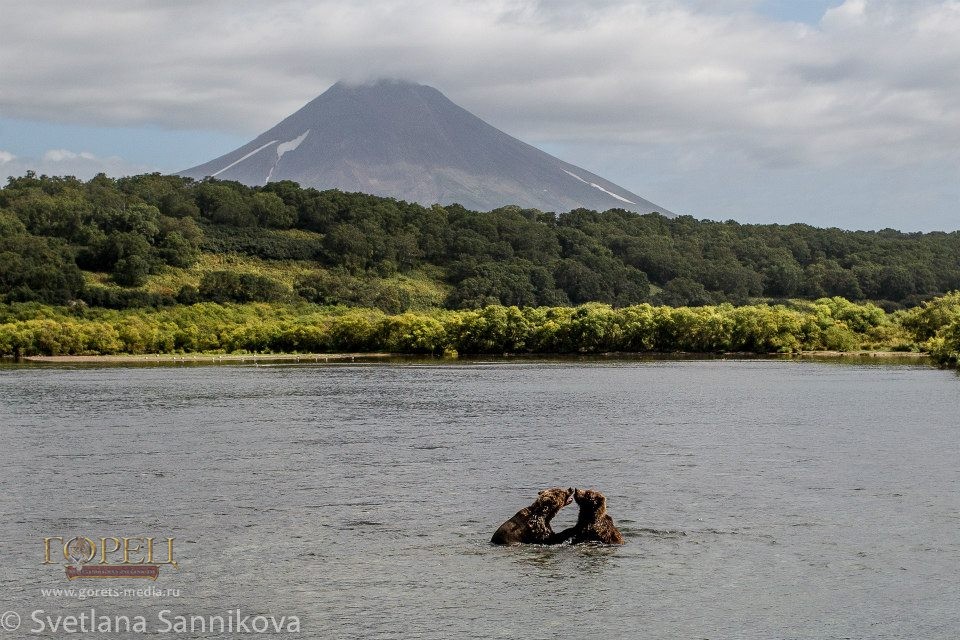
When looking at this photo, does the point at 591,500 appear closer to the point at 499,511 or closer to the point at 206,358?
the point at 499,511

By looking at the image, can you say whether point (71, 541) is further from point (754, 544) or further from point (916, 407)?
point (916, 407)

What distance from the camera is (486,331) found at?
135000 mm

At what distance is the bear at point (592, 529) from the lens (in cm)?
2548

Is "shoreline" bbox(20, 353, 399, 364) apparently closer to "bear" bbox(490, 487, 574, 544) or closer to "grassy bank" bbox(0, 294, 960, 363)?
"grassy bank" bbox(0, 294, 960, 363)

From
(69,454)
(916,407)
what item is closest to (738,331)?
(916,407)

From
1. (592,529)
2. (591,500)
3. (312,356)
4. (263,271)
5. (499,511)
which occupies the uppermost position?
(263,271)

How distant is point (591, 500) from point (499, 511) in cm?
554

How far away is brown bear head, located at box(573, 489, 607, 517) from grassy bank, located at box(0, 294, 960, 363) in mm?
105952

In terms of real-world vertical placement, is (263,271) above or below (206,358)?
above

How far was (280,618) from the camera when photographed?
20.7 metres

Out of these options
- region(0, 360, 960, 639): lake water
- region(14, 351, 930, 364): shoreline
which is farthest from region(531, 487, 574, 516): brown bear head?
region(14, 351, 930, 364): shoreline

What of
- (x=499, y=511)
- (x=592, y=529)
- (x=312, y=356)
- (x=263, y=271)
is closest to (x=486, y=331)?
(x=312, y=356)

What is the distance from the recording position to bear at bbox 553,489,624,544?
25.5 metres

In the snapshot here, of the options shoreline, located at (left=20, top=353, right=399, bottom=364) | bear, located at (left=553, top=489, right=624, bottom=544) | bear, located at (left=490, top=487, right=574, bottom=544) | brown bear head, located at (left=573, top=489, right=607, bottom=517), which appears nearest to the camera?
brown bear head, located at (left=573, top=489, right=607, bottom=517)
